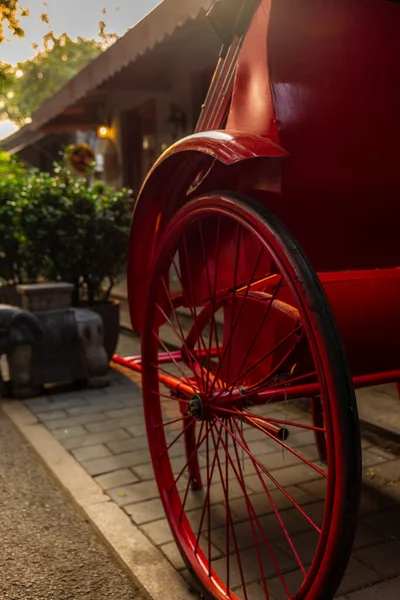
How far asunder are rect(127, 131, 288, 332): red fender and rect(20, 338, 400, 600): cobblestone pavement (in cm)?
94

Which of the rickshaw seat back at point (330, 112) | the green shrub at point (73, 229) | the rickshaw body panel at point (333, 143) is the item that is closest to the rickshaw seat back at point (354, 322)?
the rickshaw body panel at point (333, 143)

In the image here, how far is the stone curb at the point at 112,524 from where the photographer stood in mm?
2701

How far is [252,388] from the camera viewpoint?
2.27 metres

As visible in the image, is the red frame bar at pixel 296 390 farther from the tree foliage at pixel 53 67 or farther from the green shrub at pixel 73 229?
the tree foliage at pixel 53 67

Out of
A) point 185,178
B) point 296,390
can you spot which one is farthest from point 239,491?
point 185,178

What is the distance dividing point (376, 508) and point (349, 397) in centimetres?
194

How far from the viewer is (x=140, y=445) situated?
14.4 ft

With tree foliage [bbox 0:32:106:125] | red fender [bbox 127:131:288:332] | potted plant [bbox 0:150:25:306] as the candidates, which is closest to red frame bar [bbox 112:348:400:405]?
red fender [bbox 127:131:288:332]

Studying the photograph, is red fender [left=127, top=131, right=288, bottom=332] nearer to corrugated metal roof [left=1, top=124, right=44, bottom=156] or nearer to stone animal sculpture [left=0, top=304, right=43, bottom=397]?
stone animal sculpture [left=0, top=304, right=43, bottom=397]

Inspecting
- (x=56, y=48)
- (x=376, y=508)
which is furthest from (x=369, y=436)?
(x=56, y=48)

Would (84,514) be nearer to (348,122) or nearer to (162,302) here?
(162,302)

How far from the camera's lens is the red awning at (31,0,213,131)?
5.93 metres

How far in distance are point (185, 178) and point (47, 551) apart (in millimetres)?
1838

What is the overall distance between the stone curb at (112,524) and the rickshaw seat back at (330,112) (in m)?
1.45
